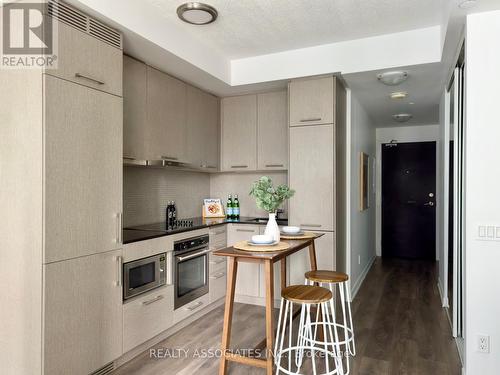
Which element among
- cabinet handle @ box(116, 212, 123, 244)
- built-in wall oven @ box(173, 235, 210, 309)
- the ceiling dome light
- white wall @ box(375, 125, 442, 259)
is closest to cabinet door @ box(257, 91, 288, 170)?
built-in wall oven @ box(173, 235, 210, 309)

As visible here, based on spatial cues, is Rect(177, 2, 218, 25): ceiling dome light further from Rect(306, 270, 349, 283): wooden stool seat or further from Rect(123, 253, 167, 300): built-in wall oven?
Rect(306, 270, 349, 283): wooden stool seat

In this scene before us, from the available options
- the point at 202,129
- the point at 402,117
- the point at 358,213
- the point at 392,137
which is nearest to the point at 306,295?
the point at 202,129

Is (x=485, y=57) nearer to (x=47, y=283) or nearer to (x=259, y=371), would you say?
(x=259, y=371)

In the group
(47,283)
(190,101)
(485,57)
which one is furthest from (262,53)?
(47,283)

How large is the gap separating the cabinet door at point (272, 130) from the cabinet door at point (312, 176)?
475 mm

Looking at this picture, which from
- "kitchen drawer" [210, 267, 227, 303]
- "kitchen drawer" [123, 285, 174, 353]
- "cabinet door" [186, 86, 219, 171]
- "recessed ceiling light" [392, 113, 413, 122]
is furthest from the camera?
"recessed ceiling light" [392, 113, 413, 122]

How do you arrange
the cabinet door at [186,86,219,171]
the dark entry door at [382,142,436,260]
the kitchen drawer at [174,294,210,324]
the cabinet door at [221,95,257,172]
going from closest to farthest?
the kitchen drawer at [174,294,210,324]
the cabinet door at [186,86,219,171]
the cabinet door at [221,95,257,172]
the dark entry door at [382,142,436,260]

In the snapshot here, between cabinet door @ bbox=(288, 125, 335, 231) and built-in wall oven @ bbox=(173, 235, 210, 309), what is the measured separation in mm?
990

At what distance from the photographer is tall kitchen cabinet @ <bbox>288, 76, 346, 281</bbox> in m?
3.63

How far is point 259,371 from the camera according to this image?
2.54 meters

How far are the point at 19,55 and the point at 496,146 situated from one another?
3.00 meters

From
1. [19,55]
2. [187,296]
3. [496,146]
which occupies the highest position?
[19,55]

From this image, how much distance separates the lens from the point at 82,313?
7.47ft

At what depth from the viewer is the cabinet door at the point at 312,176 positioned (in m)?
3.63
